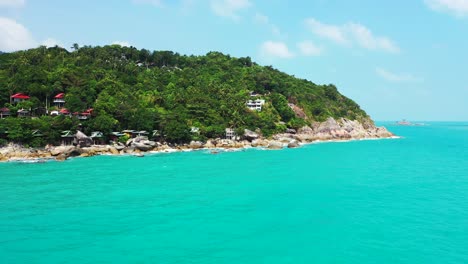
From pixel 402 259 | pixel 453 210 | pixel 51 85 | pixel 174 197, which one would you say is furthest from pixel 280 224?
pixel 51 85

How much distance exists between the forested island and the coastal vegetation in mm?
150

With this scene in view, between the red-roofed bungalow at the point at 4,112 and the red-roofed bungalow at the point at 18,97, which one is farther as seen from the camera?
the red-roofed bungalow at the point at 18,97

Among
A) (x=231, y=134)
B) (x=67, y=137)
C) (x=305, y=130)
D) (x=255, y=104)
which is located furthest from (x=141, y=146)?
(x=305, y=130)

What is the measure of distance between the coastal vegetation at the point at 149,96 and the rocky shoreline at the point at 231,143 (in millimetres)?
1487

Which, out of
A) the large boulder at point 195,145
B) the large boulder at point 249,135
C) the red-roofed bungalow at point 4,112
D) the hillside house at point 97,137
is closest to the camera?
the red-roofed bungalow at point 4,112

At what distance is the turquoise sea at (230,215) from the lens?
46.5ft

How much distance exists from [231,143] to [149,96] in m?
17.9

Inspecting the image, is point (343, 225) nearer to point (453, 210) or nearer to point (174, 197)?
point (453, 210)

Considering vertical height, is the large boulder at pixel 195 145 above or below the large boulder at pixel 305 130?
below

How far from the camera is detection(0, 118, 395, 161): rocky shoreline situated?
4156 centimetres

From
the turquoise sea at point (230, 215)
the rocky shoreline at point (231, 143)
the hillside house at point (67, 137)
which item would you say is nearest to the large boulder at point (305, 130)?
the rocky shoreline at point (231, 143)

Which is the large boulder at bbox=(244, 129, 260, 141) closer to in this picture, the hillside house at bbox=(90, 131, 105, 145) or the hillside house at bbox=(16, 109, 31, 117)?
the hillside house at bbox=(90, 131, 105, 145)

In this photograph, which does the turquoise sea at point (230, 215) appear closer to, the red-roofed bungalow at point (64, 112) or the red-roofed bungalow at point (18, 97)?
the red-roofed bungalow at point (64, 112)

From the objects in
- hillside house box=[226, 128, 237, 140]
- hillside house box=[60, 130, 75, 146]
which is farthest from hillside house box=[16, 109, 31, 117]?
hillside house box=[226, 128, 237, 140]
